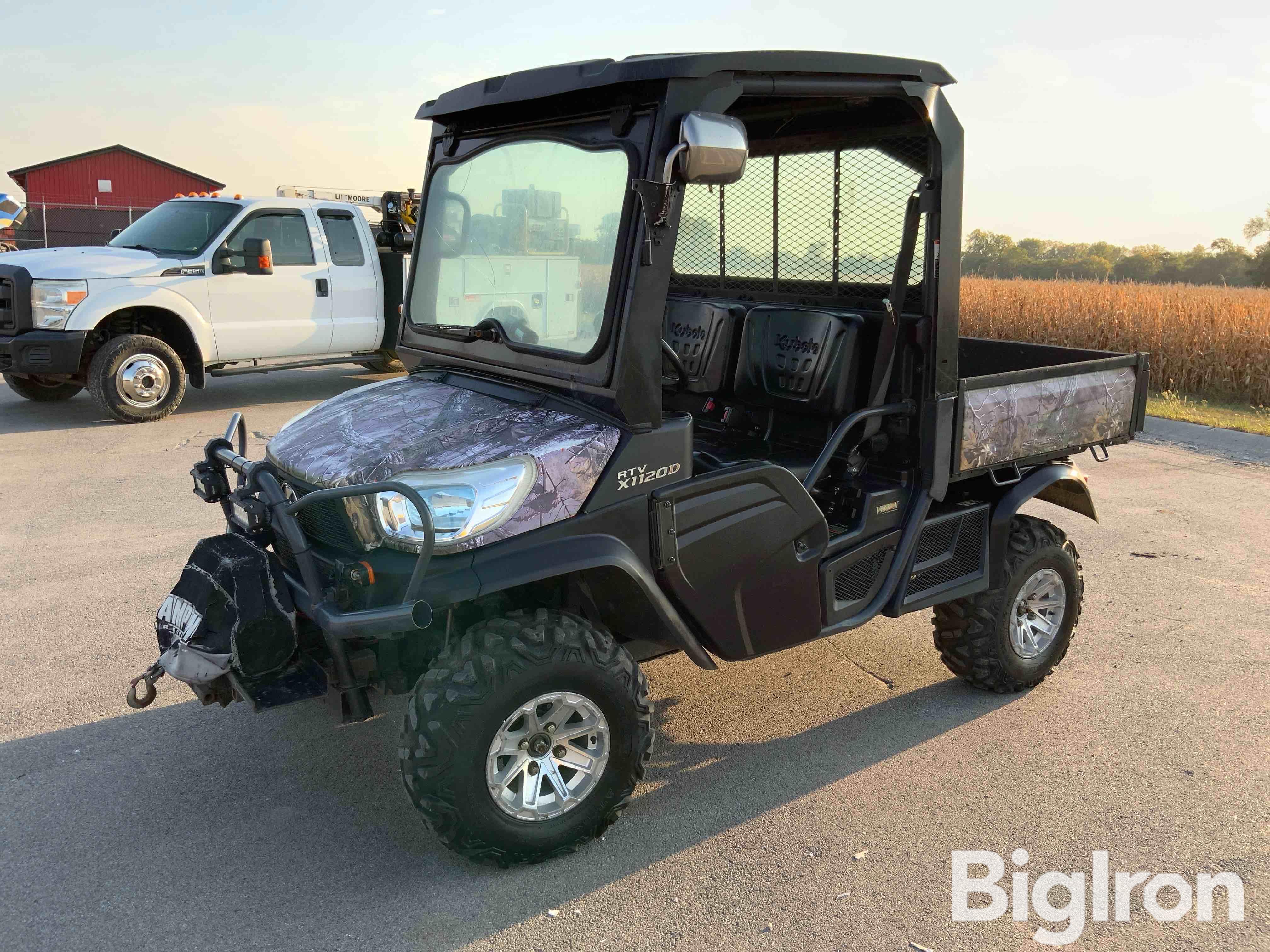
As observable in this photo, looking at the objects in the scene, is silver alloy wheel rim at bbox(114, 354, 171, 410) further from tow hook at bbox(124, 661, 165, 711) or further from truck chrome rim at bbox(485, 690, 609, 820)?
truck chrome rim at bbox(485, 690, 609, 820)

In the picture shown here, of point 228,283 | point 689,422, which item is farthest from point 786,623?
point 228,283

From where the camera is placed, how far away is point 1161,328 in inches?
581

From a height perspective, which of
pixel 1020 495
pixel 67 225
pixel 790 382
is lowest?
pixel 1020 495

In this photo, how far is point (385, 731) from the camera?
4188 mm

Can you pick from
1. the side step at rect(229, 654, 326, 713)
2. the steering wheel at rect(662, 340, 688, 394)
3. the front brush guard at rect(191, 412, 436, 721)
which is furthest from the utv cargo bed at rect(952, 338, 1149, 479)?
the side step at rect(229, 654, 326, 713)

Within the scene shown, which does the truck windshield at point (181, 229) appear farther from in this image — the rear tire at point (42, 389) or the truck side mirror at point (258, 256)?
the rear tire at point (42, 389)

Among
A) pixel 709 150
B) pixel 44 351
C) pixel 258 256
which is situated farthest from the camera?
pixel 258 256

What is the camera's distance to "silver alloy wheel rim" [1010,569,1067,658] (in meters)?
4.52

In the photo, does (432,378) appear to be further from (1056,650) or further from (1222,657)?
(1222,657)

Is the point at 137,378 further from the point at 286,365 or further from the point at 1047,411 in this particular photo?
the point at 1047,411

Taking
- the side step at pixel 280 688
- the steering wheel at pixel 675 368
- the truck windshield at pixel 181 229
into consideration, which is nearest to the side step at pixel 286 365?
the truck windshield at pixel 181 229

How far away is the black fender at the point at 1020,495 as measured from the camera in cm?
433

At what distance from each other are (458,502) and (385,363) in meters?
9.89

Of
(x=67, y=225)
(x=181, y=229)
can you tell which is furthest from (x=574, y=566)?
(x=67, y=225)
